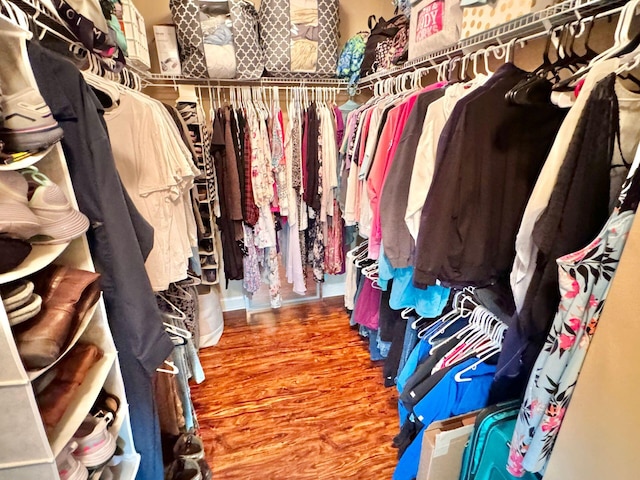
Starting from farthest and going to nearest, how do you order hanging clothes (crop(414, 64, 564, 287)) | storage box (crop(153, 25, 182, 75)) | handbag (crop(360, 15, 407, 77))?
storage box (crop(153, 25, 182, 75))
handbag (crop(360, 15, 407, 77))
hanging clothes (crop(414, 64, 564, 287))

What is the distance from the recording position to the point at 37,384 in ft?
2.73

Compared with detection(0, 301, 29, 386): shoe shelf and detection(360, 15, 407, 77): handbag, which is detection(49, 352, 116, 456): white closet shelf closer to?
detection(0, 301, 29, 386): shoe shelf

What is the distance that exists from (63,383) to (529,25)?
63.2 inches

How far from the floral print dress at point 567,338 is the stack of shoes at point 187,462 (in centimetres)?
117

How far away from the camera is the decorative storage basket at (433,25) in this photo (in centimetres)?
129

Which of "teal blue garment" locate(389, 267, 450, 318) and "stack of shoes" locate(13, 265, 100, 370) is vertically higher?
"stack of shoes" locate(13, 265, 100, 370)

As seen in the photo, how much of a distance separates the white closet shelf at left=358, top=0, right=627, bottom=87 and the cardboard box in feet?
4.17

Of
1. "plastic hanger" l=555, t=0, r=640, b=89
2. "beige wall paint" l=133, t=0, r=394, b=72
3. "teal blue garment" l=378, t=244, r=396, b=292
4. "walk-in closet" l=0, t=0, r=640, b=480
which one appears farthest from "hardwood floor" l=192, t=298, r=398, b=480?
"beige wall paint" l=133, t=0, r=394, b=72

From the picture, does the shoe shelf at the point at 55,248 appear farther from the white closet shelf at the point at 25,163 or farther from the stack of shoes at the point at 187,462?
the stack of shoes at the point at 187,462

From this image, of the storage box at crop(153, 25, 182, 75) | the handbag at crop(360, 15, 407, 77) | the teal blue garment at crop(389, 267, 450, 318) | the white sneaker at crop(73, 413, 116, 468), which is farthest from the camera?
the storage box at crop(153, 25, 182, 75)

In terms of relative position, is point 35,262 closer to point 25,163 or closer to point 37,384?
point 25,163

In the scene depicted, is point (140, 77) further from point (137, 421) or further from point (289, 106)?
point (137, 421)

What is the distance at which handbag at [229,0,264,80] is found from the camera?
184cm

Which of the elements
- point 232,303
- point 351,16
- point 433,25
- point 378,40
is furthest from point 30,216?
point 351,16
